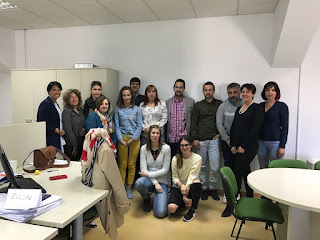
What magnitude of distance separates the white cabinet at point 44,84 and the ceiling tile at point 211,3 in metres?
1.65

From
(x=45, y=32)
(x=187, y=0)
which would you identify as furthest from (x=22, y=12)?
(x=187, y=0)

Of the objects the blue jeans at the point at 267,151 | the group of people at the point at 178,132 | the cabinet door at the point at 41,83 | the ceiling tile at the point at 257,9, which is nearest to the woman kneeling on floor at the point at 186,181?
the group of people at the point at 178,132

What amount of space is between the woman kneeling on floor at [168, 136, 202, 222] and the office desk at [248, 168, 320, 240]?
0.85 meters

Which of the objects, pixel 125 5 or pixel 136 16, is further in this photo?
pixel 136 16

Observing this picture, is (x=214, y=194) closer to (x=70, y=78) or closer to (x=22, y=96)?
(x=70, y=78)

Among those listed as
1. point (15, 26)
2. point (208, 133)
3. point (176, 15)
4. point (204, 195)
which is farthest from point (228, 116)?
point (15, 26)

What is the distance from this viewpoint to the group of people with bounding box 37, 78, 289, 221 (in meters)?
3.12

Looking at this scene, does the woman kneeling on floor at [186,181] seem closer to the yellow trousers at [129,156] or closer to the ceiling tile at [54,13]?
the yellow trousers at [129,156]

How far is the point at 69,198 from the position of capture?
167 centimetres

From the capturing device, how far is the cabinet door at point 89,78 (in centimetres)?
411

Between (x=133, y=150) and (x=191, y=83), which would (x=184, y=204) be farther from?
(x=191, y=83)

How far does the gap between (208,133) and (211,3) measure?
1789 millimetres

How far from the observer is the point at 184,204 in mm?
3193

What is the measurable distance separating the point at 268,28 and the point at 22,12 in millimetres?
3732
